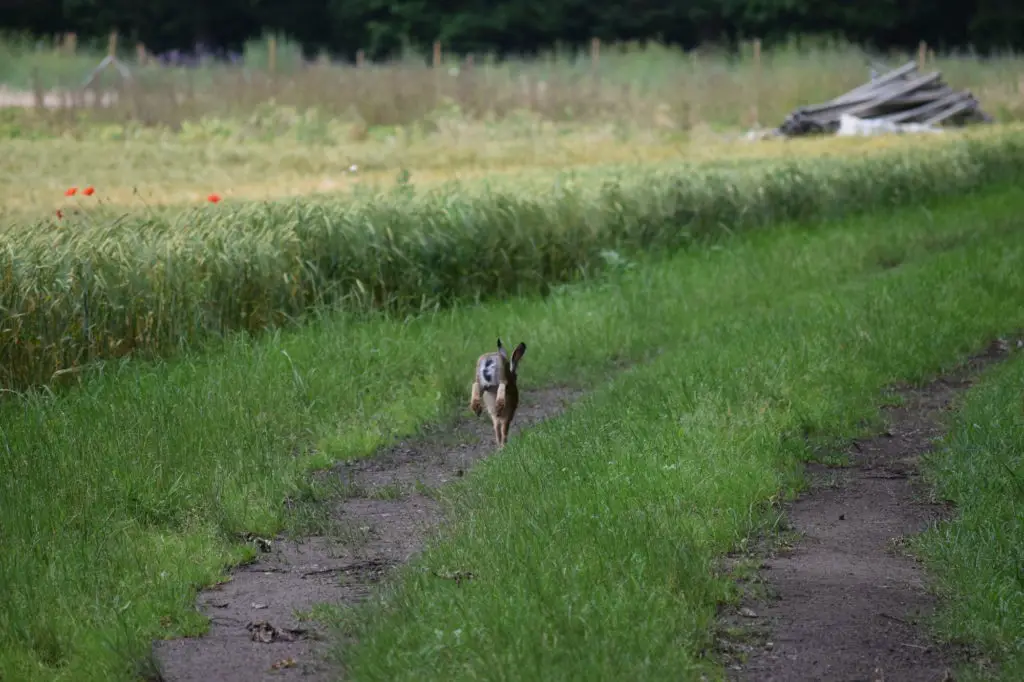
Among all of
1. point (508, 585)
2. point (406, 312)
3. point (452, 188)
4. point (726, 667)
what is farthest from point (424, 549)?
point (452, 188)

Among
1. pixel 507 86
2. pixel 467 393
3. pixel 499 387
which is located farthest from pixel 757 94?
pixel 499 387

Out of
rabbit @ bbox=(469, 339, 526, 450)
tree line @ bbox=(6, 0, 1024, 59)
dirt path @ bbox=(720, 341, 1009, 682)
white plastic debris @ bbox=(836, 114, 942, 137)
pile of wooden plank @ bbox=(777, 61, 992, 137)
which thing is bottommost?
white plastic debris @ bbox=(836, 114, 942, 137)

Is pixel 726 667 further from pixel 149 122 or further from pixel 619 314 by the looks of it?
pixel 149 122

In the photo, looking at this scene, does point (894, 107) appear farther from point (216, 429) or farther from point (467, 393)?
point (216, 429)

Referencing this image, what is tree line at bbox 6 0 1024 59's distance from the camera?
52312mm

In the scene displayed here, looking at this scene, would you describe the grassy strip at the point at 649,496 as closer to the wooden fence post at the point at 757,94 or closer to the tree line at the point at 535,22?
the wooden fence post at the point at 757,94

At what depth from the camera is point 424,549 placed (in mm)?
7137

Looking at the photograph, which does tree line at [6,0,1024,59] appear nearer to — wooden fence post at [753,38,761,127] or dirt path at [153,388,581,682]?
wooden fence post at [753,38,761,127]

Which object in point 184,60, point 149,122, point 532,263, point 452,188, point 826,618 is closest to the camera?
point 826,618

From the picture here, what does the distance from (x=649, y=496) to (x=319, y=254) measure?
5.98m

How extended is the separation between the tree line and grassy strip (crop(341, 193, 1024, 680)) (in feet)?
138

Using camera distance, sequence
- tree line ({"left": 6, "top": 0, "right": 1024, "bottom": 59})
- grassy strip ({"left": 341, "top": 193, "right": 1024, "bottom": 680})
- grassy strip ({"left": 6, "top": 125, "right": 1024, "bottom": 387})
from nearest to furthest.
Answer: grassy strip ({"left": 341, "top": 193, "right": 1024, "bottom": 680})
grassy strip ({"left": 6, "top": 125, "right": 1024, "bottom": 387})
tree line ({"left": 6, "top": 0, "right": 1024, "bottom": 59})

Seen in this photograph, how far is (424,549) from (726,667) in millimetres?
1983

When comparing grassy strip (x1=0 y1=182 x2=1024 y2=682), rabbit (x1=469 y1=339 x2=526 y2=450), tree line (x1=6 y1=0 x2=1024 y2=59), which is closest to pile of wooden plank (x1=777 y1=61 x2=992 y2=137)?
tree line (x1=6 y1=0 x2=1024 y2=59)
